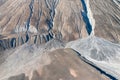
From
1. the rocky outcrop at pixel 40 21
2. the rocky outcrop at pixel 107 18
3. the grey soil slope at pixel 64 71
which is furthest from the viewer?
the rocky outcrop at pixel 40 21

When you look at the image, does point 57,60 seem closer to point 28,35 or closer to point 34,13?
point 28,35

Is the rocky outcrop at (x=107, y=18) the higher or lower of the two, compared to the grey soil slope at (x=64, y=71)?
higher

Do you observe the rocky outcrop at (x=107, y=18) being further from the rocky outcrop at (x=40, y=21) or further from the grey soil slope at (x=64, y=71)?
the grey soil slope at (x=64, y=71)

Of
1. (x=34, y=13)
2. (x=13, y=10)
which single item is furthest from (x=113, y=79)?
(x=13, y=10)

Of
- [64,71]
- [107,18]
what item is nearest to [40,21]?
[107,18]

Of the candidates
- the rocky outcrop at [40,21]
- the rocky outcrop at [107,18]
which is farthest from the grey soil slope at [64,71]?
the rocky outcrop at [107,18]

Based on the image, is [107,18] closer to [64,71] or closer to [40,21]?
[40,21]

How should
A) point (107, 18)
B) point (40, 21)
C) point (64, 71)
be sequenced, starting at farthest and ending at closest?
point (40, 21), point (107, 18), point (64, 71)

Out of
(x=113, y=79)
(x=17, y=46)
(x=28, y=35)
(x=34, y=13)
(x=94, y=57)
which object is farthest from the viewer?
(x=34, y=13)

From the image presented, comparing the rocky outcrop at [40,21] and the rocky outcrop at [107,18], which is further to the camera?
the rocky outcrop at [40,21]
